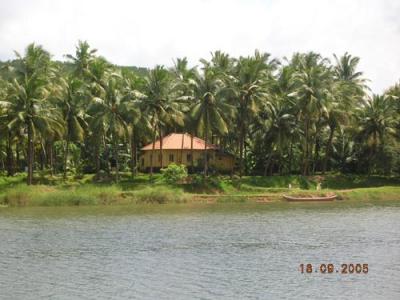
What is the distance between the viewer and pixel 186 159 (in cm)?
6575

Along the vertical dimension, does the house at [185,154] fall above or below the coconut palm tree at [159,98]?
below

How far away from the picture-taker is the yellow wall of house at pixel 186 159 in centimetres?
6519

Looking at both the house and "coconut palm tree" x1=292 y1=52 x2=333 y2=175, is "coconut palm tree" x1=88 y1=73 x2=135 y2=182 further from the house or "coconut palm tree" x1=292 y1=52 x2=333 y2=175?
"coconut palm tree" x1=292 y1=52 x2=333 y2=175

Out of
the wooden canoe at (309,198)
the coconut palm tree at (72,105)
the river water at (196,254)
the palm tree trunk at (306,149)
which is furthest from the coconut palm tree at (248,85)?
the river water at (196,254)

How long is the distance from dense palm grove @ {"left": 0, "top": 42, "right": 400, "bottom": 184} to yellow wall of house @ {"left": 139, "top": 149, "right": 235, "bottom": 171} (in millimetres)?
1391

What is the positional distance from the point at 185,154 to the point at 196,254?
3917 centimetres

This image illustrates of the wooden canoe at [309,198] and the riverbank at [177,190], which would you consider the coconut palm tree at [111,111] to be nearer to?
the riverbank at [177,190]

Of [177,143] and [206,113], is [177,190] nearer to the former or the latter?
[206,113]

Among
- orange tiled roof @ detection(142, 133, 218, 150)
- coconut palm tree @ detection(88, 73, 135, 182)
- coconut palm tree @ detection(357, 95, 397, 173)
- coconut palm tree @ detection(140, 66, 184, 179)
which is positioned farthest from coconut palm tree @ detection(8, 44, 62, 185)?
coconut palm tree @ detection(357, 95, 397, 173)

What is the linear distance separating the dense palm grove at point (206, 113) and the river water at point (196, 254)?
1443 cm

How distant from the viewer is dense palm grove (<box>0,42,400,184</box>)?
55.6 meters

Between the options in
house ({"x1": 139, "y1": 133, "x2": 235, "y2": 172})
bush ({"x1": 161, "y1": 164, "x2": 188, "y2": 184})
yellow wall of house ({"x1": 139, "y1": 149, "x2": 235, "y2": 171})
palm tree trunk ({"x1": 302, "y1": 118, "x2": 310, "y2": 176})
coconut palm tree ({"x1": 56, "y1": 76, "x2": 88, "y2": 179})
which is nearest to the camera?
bush ({"x1": 161, "y1": 164, "x2": 188, "y2": 184})

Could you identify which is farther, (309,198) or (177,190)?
(177,190)

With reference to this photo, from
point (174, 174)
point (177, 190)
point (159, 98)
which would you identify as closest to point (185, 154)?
point (159, 98)
